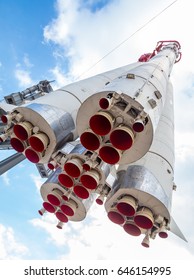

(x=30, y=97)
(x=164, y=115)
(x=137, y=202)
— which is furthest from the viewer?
(x=30, y=97)

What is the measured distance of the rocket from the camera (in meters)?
4.71

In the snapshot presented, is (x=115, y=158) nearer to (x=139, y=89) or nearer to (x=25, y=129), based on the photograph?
(x=139, y=89)

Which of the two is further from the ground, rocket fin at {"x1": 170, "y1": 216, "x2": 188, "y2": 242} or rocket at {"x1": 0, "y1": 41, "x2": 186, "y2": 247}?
rocket at {"x1": 0, "y1": 41, "x2": 186, "y2": 247}

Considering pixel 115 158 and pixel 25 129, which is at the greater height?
pixel 25 129

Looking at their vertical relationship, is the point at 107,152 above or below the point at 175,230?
above

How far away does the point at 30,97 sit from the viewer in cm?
1802

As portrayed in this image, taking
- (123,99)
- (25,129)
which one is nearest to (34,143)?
(25,129)

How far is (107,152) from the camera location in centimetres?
487

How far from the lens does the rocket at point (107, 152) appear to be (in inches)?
185

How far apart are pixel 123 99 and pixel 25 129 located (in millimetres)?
2225

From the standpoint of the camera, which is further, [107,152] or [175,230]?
[175,230]

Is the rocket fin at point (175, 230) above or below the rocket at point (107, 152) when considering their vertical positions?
below

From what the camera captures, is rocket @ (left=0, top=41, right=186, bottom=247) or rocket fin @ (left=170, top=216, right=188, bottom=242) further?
rocket fin @ (left=170, top=216, right=188, bottom=242)

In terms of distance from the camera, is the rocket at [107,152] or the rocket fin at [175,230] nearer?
the rocket at [107,152]
